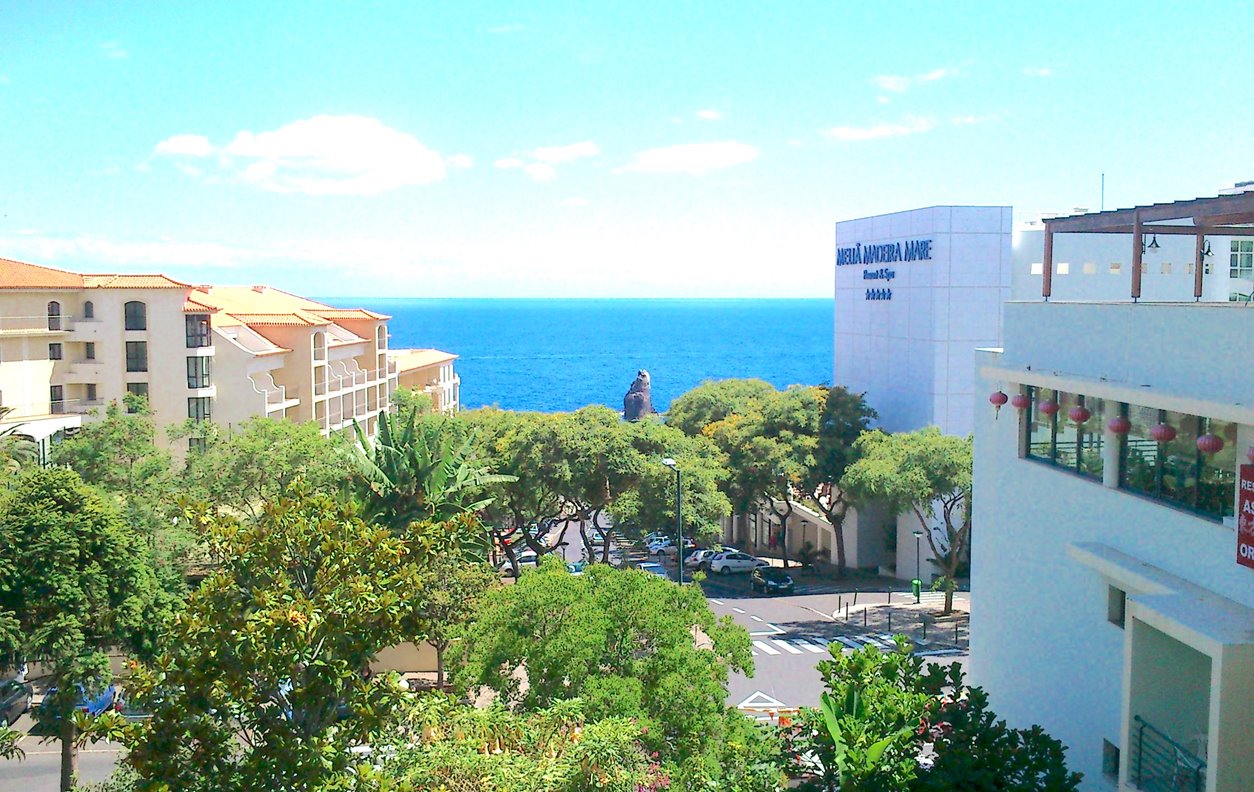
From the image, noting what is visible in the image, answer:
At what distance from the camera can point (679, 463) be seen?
4688 centimetres

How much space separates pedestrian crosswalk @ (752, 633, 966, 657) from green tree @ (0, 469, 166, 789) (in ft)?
67.3

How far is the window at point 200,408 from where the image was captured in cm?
5394

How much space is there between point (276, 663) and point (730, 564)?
136ft

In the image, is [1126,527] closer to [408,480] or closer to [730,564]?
[408,480]

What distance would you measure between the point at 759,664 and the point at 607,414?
1450 centimetres

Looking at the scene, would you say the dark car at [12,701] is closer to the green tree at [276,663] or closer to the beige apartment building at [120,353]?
the green tree at [276,663]

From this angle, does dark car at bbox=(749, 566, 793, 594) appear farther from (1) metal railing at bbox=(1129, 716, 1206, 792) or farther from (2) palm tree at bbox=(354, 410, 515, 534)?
(1) metal railing at bbox=(1129, 716, 1206, 792)

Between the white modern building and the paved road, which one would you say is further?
the paved road

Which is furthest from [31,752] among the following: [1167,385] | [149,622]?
[1167,385]

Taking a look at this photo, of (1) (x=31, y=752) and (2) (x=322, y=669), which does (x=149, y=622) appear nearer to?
(1) (x=31, y=752)

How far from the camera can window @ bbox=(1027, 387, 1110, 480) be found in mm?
17469

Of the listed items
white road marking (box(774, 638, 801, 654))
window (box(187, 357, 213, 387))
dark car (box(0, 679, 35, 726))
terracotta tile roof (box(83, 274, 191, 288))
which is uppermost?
terracotta tile roof (box(83, 274, 191, 288))

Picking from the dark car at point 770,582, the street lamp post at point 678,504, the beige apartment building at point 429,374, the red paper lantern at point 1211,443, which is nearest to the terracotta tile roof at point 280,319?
the beige apartment building at point 429,374

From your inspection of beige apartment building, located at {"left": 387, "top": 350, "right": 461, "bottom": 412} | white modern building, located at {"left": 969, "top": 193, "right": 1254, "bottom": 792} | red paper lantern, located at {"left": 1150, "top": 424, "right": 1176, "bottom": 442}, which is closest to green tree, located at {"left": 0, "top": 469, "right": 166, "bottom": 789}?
white modern building, located at {"left": 969, "top": 193, "right": 1254, "bottom": 792}
